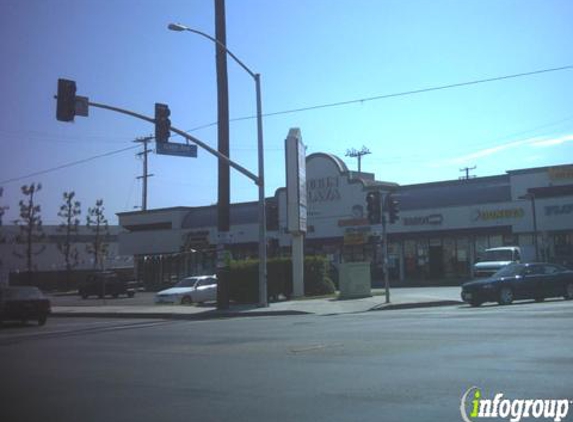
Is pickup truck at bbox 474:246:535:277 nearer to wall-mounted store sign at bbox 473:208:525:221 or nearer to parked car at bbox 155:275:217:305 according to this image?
wall-mounted store sign at bbox 473:208:525:221

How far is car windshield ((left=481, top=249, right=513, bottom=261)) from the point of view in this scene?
121 feet

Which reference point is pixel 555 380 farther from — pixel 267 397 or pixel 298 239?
pixel 298 239

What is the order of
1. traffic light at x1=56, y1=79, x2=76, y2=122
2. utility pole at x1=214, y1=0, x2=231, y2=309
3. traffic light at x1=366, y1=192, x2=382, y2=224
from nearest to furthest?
traffic light at x1=56, y1=79, x2=76, y2=122, traffic light at x1=366, y1=192, x2=382, y2=224, utility pole at x1=214, y1=0, x2=231, y2=309

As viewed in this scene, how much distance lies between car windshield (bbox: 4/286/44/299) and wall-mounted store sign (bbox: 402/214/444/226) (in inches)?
1232

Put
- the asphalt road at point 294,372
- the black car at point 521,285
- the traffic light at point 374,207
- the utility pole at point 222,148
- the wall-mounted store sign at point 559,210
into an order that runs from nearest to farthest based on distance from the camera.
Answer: the asphalt road at point 294,372 → the black car at point 521,285 → the traffic light at point 374,207 → the utility pole at point 222,148 → the wall-mounted store sign at point 559,210

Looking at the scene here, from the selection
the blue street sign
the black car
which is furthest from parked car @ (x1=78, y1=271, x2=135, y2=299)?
Answer: the black car

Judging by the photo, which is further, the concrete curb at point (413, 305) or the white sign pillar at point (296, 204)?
the white sign pillar at point (296, 204)

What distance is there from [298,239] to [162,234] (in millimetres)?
34071

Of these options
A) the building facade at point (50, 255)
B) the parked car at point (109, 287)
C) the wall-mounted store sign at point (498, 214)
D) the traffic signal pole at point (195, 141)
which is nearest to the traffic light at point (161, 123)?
the traffic signal pole at point (195, 141)

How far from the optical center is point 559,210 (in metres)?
44.6

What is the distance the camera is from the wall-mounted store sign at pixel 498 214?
46.4 m

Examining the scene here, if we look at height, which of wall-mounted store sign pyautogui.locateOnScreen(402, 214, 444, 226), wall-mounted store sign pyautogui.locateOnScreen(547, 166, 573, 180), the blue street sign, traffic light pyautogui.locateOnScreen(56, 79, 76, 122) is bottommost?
wall-mounted store sign pyautogui.locateOnScreen(402, 214, 444, 226)

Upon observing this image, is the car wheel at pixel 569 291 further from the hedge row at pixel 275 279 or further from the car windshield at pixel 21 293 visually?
the car windshield at pixel 21 293

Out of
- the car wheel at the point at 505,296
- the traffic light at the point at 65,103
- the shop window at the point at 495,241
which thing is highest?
the traffic light at the point at 65,103
